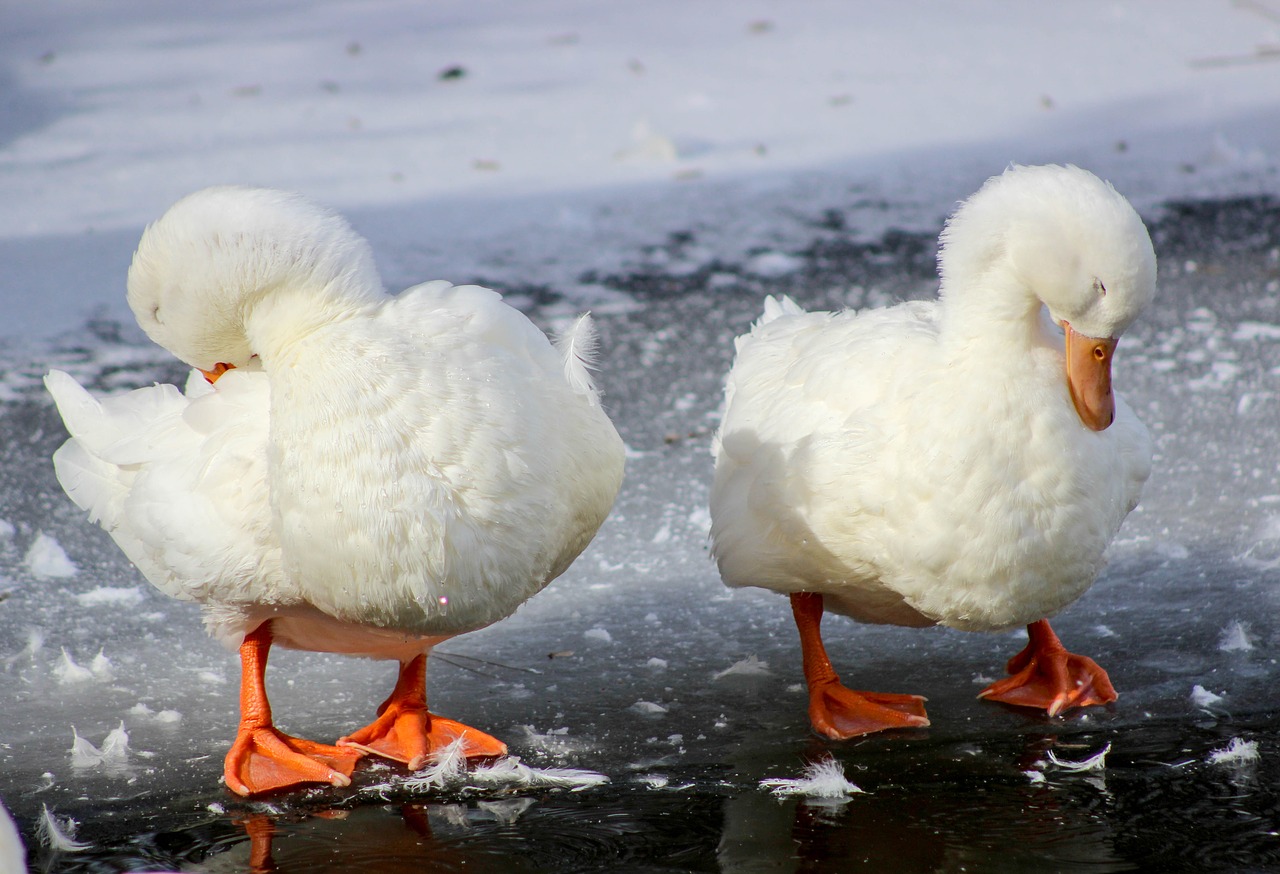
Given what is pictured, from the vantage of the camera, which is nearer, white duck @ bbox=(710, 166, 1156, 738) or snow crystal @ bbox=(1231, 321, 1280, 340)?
white duck @ bbox=(710, 166, 1156, 738)

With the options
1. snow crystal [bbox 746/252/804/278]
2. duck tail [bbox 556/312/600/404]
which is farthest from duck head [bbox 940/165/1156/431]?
snow crystal [bbox 746/252/804/278]

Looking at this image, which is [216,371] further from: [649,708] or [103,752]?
[649,708]

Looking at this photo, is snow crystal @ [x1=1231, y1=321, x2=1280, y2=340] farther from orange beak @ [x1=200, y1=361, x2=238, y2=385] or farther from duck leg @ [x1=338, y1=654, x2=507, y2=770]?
orange beak @ [x1=200, y1=361, x2=238, y2=385]

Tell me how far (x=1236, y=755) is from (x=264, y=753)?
2333 millimetres

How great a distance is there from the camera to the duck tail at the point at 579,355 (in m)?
3.37

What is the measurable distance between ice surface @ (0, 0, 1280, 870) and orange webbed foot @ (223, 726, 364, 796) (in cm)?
6

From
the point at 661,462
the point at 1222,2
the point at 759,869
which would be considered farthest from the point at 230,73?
the point at 759,869

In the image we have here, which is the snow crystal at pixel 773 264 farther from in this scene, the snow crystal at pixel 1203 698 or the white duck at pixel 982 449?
the snow crystal at pixel 1203 698

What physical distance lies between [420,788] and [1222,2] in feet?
36.2

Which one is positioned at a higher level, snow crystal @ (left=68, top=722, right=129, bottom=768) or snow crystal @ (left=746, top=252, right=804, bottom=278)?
snow crystal @ (left=746, top=252, right=804, bottom=278)

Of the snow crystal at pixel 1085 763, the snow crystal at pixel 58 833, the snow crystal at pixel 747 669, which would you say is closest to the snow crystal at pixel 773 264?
the snow crystal at pixel 747 669

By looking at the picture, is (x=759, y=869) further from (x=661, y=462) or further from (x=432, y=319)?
(x=661, y=462)

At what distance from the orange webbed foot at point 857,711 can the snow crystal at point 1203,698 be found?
69cm

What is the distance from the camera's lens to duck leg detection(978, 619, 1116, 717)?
346cm
